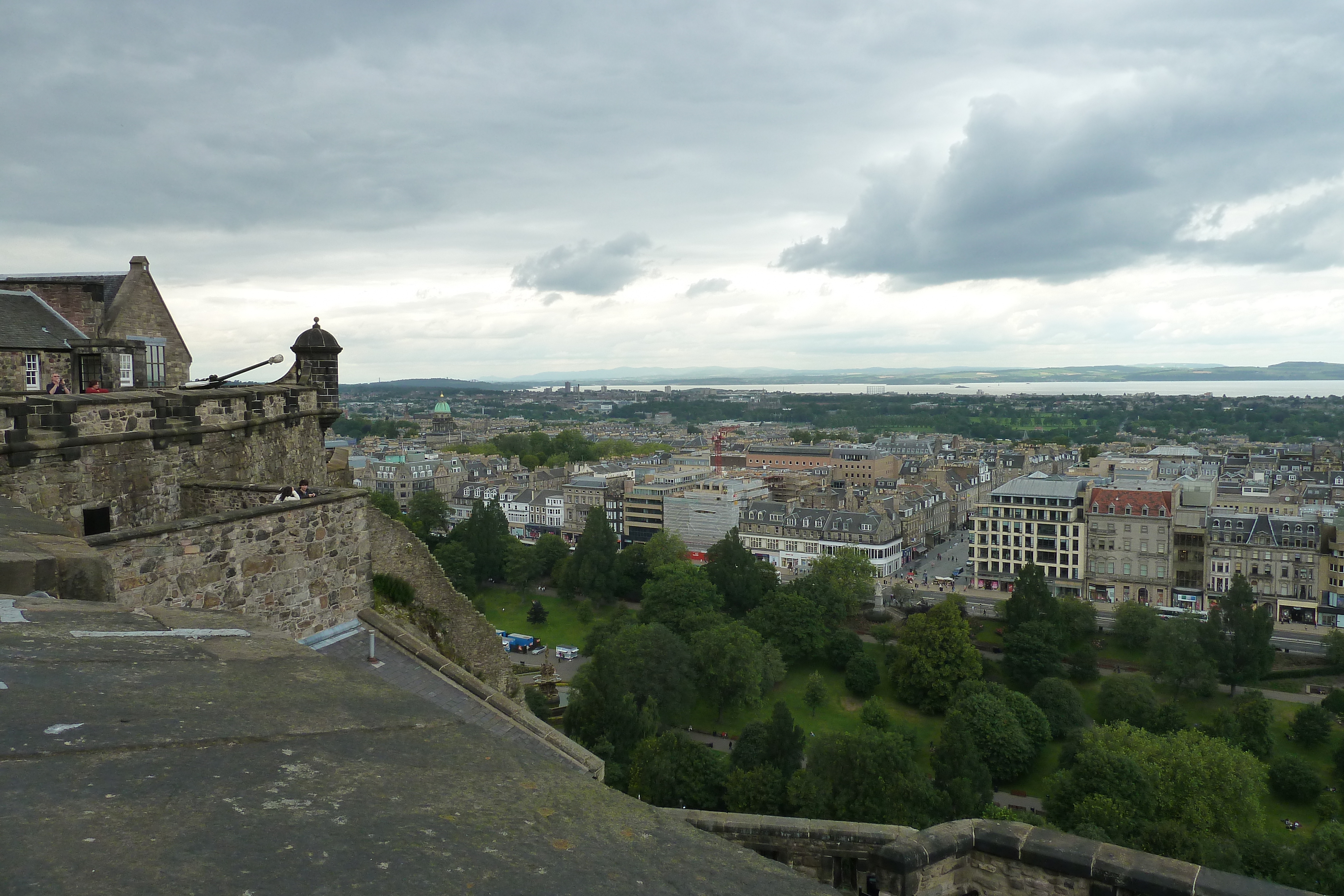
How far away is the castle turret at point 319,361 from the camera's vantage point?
14.2 m

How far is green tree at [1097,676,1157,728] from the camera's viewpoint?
39.5m

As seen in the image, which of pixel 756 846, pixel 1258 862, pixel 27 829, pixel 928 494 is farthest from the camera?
pixel 928 494

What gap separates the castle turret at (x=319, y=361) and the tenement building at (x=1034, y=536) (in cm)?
6356

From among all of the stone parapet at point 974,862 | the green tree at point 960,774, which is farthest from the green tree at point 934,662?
the stone parapet at point 974,862

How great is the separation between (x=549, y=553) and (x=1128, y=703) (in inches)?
1579

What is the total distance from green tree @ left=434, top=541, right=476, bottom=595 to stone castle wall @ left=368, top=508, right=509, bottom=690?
48624 mm

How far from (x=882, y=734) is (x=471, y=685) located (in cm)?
2512

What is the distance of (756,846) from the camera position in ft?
20.6

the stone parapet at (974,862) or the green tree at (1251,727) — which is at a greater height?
the stone parapet at (974,862)

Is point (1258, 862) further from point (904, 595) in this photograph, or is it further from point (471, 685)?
point (904, 595)

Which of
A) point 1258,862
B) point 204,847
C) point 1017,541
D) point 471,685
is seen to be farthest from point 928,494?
point 204,847

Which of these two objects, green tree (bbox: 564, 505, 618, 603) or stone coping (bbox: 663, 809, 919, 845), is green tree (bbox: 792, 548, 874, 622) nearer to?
green tree (bbox: 564, 505, 618, 603)

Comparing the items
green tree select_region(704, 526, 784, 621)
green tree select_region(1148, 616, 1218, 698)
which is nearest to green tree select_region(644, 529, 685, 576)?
green tree select_region(704, 526, 784, 621)

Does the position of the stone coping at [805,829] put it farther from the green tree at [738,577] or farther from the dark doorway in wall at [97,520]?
the green tree at [738,577]
